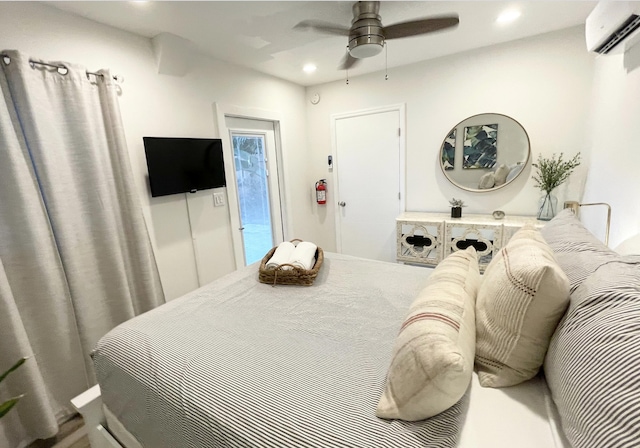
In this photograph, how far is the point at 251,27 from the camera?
2.15 metres

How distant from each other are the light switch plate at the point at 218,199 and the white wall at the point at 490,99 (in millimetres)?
1805

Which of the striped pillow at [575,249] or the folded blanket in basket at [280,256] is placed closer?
the striped pillow at [575,249]

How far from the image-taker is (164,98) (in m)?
2.35

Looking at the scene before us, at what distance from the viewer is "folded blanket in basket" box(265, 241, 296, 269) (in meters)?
1.84

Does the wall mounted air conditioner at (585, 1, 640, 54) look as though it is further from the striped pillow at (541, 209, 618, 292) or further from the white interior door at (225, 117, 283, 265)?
the white interior door at (225, 117, 283, 265)

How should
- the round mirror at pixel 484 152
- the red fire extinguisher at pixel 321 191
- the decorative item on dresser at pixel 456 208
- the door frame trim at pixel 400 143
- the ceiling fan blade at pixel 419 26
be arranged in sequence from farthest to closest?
the red fire extinguisher at pixel 321 191 → the door frame trim at pixel 400 143 → the decorative item on dresser at pixel 456 208 → the round mirror at pixel 484 152 → the ceiling fan blade at pixel 419 26

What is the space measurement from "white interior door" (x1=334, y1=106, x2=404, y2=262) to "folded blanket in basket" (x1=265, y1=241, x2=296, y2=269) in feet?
6.08

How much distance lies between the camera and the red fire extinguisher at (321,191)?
3.92 metres

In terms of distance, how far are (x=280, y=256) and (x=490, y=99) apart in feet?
8.52

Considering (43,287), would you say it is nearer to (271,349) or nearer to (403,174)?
(271,349)

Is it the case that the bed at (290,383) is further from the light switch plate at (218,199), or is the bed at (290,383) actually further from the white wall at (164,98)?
the light switch plate at (218,199)

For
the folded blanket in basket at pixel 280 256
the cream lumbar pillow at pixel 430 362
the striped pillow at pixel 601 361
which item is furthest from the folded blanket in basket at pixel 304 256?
the striped pillow at pixel 601 361

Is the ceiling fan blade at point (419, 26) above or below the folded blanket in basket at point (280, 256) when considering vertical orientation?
above

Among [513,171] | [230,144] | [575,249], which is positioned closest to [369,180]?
[513,171]
